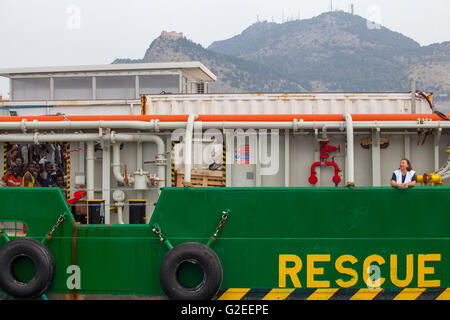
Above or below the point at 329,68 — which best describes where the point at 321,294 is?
below

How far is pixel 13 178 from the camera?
802 centimetres

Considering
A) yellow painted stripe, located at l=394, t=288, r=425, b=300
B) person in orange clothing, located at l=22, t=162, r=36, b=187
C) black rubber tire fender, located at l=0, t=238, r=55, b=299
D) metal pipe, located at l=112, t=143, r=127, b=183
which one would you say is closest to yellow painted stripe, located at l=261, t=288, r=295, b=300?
yellow painted stripe, located at l=394, t=288, r=425, b=300

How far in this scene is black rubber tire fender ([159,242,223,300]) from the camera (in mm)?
5469

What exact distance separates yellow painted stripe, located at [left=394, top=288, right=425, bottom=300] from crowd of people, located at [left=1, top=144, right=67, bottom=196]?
20.1 feet

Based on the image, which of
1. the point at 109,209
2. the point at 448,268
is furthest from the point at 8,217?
the point at 448,268

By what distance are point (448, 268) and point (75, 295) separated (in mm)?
5098

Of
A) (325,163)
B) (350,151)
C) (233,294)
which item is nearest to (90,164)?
(233,294)

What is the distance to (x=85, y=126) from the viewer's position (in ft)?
23.9

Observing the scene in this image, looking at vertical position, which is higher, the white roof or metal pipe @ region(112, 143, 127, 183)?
the white roof

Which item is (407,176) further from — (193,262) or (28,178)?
(28,178)

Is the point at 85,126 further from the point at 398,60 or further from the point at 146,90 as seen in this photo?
the point at 398,60

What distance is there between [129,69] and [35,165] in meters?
17.7

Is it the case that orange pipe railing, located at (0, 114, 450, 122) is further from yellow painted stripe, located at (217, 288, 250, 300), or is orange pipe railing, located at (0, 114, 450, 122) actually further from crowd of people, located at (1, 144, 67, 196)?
yellow painted stripe, located at (217, 288, 250, 300)

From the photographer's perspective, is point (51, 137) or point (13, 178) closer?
point (51, 137)
